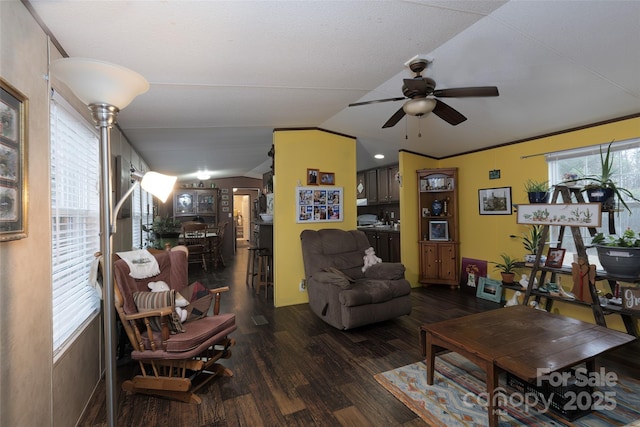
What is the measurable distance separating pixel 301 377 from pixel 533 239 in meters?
3.19

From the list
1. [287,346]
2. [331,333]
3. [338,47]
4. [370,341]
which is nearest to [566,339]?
[370,341]

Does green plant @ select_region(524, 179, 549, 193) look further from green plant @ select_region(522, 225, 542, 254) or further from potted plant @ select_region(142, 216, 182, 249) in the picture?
potted plant @ select_region(142, 216, 182, 249)

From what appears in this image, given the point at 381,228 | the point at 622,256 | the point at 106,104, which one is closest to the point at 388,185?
the point at 381,228

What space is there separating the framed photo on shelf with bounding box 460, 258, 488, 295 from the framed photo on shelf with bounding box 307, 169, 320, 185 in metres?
2.69

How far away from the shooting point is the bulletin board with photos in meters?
4.16

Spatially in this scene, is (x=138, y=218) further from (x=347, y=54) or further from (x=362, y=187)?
(x=362, y=187)

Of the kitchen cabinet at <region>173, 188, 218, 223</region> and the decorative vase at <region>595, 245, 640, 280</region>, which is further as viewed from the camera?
the kitchen cabinet at <region>173, 188, 218, 223</region>

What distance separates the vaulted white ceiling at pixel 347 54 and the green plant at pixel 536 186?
601 mm

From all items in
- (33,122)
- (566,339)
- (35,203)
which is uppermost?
(33,122)

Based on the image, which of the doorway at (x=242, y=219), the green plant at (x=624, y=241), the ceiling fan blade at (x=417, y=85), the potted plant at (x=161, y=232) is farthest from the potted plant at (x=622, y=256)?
the doorway at (x=242, y=219)

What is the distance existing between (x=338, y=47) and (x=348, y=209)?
107 inches

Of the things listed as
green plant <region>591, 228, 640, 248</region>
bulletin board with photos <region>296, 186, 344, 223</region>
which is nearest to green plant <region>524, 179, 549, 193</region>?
green plant <region>591, 228, 640, 248</region>

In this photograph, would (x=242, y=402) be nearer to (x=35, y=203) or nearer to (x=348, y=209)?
(x=35, y=203)

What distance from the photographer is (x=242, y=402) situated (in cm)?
204
